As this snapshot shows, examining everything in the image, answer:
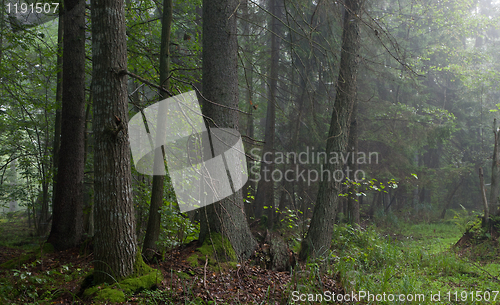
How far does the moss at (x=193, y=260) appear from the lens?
3.99 metres

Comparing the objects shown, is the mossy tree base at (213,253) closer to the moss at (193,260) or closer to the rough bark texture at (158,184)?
the moss at (193,260)

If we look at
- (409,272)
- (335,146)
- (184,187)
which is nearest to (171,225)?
(184,187)

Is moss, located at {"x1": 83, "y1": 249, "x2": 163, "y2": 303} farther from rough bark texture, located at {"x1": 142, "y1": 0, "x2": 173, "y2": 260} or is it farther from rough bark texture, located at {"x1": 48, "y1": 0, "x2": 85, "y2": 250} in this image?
rough bark texture, located at {"x1": 48, "y1": 0, "x2": 85, "y2": 250}

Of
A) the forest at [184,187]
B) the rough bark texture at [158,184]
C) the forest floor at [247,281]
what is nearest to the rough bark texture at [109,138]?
the forest at [184,187]

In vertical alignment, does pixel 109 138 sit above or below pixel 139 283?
above

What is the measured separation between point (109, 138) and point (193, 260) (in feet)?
6.71

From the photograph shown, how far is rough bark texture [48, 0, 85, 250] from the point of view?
16.6 ft

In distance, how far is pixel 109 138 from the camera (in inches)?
120

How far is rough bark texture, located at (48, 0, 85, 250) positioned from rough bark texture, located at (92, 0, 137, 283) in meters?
2.50

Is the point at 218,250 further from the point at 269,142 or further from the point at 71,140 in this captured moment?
the point at 269,142

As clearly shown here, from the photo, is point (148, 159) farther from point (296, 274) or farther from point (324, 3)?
point (324, 3)

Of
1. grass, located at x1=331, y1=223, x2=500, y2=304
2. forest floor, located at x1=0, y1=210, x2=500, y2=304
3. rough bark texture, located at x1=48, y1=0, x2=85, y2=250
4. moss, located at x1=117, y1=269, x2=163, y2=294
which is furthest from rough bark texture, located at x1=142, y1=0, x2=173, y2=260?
grass, located at x1=331, y1=223, x2=500, y2=304

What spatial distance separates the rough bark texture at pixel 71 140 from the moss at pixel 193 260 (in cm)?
243

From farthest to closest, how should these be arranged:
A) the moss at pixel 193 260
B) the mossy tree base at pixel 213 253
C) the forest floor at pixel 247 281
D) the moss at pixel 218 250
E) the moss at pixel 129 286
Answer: the moss at pixel 218 250 < the mossy tree base at pixel 213 253 < the moss at pixel 193 260 < the forest floor at pixel 247 281 < the moss at pixel 129 286
